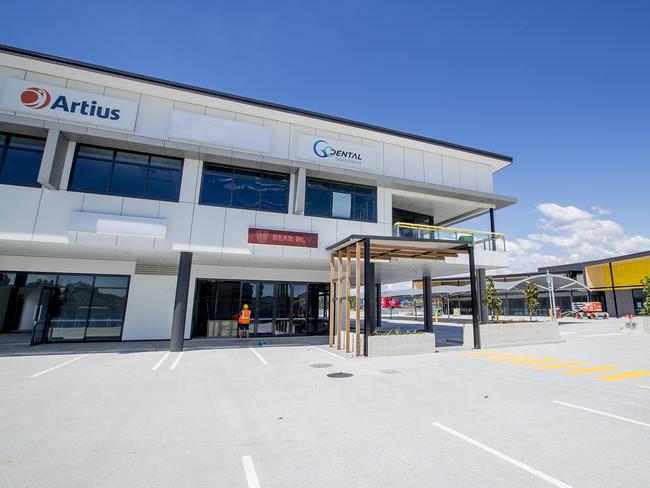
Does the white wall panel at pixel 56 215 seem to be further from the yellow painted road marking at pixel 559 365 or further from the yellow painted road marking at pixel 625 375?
the yellow painted road marking at pixel 625 375

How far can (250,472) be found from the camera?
3977 millimetres

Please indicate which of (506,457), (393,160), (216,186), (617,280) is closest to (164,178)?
(216,186)

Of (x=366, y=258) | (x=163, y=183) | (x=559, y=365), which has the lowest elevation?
(x=559, y=365)

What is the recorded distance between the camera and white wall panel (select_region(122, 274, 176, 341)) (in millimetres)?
16969

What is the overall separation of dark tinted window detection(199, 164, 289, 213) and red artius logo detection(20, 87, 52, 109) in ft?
21.7

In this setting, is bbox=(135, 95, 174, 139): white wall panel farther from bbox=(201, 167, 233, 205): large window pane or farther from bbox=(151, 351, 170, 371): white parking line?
bbox=(151, 351, 170, 371): white parking line

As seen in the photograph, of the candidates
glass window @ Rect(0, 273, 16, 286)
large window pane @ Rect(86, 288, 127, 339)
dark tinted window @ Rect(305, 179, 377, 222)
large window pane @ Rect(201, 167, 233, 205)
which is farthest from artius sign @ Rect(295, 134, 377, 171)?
glass window @ Rect(0, 273, 16, 286)

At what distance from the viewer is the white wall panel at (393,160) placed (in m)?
18.5

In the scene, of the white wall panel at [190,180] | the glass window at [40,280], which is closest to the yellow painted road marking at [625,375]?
the white wall panel at [190,180]

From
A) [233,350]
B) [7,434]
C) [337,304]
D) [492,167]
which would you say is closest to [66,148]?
[233,350]

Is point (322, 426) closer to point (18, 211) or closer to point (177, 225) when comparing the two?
point (177, 225)

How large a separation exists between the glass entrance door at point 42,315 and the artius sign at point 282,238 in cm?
979

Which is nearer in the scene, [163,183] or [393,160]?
[163,183]

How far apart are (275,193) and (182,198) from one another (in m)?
4.24
